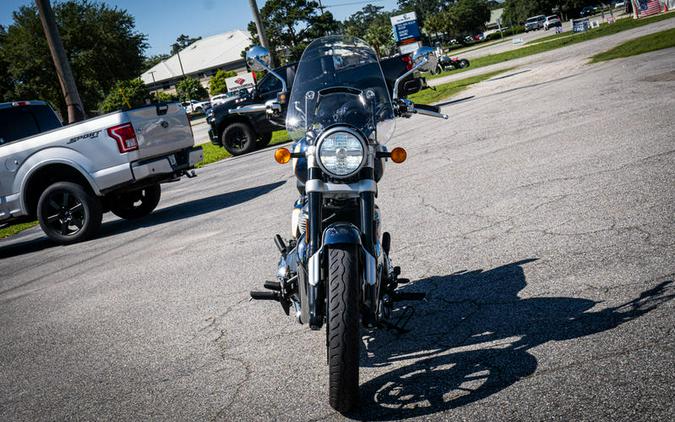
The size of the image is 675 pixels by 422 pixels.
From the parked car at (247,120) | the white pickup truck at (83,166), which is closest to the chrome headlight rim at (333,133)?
the white pickup truck at (83,166)

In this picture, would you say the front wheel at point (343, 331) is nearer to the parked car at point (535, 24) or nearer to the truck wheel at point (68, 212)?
the truck wheel at point (68, 212)

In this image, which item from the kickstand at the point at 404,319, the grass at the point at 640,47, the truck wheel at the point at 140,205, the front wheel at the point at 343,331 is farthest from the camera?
the grass at the point at 640,47

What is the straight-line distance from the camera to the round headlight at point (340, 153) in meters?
3.39

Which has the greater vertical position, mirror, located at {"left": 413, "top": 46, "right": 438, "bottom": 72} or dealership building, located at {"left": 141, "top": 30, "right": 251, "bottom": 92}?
dealership building, located at {"left": 141, "top": 30, "right": 251, "bottom": 92}

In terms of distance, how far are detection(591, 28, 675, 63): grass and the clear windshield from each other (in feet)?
58.3

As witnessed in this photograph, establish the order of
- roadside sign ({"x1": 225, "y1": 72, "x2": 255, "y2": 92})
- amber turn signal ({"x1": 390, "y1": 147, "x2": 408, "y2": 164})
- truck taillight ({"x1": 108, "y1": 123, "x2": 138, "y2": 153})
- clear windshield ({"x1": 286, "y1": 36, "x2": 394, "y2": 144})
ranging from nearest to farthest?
amber turn signal ({"x1": 390, "y1": 147, "x2": 408, "y2": 164}), clear windshield ({"x1": 286, "y1": 36, "x2": 394, "y2": 144}), truck taillight ({"x1": 108, "y1": 123, "x2": 138, "y2": 153}), roadside sign ({"x1": 225, "y1": 72, "x2": 255, "y2": 92})

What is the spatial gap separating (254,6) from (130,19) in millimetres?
39456

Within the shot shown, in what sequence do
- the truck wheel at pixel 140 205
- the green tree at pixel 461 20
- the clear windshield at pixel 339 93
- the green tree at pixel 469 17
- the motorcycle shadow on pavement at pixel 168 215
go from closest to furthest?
the clear windshield at pixel 339 93 → the motorcycle shadow on pavement at pixel 168 215 → the truck wheel at pixel 140 205 → the green tree at pixel 461 20 → the green tree at pixel 469 17

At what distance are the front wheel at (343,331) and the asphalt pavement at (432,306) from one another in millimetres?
170

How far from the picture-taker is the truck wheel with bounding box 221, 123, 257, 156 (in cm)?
1784

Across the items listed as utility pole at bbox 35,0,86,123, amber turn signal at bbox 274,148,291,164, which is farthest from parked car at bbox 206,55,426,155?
amber turn signal at bbox 274,148,291,164

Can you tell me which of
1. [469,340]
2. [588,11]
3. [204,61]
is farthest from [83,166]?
[204,61]

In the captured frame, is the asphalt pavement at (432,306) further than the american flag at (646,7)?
No

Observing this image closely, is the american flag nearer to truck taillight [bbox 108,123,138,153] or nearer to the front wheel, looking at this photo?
truck taillight [bbox 108,123,138,153]
